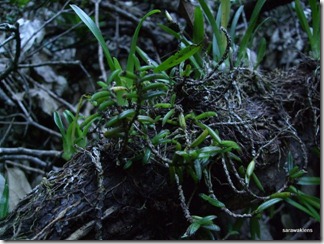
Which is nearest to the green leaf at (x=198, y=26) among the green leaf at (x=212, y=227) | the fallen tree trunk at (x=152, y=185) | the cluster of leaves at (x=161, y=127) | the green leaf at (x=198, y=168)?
the cluster of leaves at (x=161, y=127)

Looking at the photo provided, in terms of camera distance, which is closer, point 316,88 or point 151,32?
point 316,88

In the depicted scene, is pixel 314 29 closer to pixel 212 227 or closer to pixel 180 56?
pixel 180 56

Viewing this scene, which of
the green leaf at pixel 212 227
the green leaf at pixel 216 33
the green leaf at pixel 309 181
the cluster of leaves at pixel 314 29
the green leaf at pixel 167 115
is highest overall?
the green leaf at pixel 216 33

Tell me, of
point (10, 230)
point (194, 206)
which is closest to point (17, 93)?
point (10, 230)

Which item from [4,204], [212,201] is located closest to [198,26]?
[212,201]

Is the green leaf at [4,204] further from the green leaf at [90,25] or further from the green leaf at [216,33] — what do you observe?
the green leaf at [216,33]

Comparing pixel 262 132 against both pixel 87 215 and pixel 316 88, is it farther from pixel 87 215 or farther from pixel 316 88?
pixel 87 215
